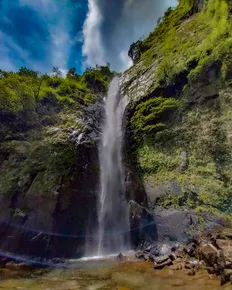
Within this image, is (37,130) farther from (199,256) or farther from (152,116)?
(199,256)

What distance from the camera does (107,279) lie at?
845 cm

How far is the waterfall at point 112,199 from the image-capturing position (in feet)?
A: 43.9

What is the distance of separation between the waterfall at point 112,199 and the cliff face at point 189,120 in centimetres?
165

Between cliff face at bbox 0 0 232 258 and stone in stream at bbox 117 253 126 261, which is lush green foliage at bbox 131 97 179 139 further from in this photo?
stone in stream at bbox 117 253 126 261

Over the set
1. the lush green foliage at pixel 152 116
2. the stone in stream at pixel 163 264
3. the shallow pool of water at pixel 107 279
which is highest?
the lush green foliage at pixel 152 116

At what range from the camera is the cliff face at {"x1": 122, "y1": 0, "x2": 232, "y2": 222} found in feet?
49.6

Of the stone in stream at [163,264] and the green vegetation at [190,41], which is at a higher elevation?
the green vegetation at [190,41]

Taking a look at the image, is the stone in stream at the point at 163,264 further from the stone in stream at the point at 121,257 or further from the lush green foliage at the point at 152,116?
the lush green foliage at the point at 152,116

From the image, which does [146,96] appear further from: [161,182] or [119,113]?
[161,182]

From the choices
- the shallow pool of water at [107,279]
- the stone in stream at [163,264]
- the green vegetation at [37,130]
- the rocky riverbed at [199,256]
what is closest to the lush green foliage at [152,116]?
Answer: the green vegetation at [37,130]

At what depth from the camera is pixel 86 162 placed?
15.3 metres

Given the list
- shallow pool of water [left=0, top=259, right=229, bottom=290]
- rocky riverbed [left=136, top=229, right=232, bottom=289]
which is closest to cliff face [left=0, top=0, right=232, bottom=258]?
rocky riverbed [left=136, top=229, right=232, bottom=289]

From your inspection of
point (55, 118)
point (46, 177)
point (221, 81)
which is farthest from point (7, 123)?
point (221, 81)

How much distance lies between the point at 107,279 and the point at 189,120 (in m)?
13.7
